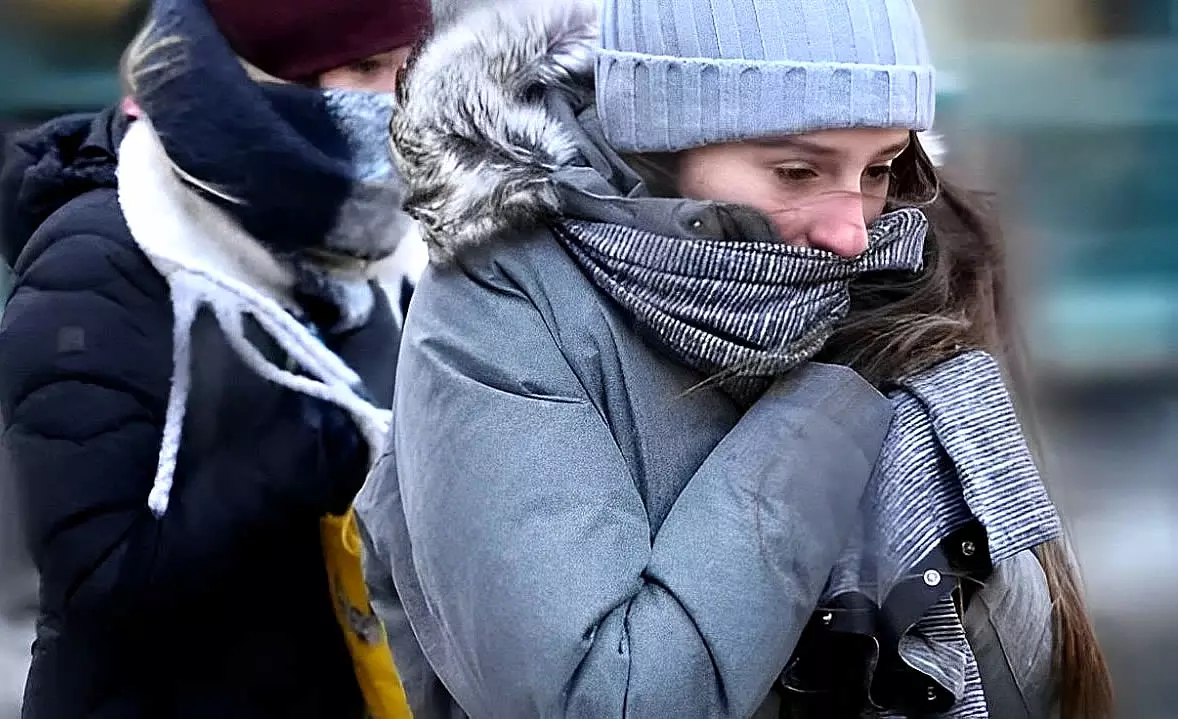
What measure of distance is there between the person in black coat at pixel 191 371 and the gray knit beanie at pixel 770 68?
1.46 ft

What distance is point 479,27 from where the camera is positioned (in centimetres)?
90

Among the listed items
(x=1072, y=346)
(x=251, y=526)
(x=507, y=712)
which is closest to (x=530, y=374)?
(x=507, y=712)

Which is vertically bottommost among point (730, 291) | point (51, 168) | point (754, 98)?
point (51, 168)

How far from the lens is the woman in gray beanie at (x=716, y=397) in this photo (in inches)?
29.6

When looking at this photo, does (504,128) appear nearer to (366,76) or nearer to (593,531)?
(593,531)

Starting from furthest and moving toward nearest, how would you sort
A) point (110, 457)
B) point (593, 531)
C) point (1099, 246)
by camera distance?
point (110, 457), point (1099, 246), point (593, 531)

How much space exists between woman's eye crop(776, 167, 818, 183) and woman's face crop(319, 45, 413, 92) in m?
0.50

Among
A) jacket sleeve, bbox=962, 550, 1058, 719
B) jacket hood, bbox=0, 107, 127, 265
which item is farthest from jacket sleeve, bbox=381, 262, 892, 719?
jacket hood, bbox=0, 107, 127, 265

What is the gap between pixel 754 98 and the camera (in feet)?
2.52

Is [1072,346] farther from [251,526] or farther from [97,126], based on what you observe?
[97,126]

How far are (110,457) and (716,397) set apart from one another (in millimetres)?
576

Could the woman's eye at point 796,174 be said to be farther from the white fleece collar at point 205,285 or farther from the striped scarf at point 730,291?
the white fleece collar at point 205,285

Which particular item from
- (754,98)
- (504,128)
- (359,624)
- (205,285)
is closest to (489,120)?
(504,128)

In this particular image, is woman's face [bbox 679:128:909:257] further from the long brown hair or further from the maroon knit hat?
the maroon knit hat
